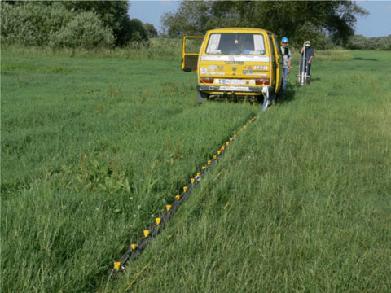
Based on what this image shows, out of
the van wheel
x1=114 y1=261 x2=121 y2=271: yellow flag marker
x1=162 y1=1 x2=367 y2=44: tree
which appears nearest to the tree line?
x1=162 y1=1 x2=367 y2=44: tree

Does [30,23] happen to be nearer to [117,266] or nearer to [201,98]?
[201,98]

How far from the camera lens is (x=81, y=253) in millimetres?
3455

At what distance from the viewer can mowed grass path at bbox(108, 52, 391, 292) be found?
3.22m

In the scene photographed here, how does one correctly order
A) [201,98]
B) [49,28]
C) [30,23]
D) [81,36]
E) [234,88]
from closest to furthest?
1. [234,88]
2. [201,98]
3. [81,36]
4. [30,23]
5. [49,28]

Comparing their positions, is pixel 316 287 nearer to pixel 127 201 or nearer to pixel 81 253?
pixel 81 253

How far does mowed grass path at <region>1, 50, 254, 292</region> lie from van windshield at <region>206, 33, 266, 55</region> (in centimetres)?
158

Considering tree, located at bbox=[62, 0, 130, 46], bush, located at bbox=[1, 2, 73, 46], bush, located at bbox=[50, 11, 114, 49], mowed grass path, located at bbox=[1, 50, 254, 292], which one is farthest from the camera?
tree, located at bbox=[62, 0, 130, 46]

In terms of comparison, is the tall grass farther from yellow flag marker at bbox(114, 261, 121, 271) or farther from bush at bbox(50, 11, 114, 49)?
yellow flag marker at bbox(114, 261, 121, 271)

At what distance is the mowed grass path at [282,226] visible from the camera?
3223mm

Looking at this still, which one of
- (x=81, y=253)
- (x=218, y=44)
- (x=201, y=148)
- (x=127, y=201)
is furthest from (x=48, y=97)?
(x=81, y=253)

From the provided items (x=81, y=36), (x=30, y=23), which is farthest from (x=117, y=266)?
(x=30, y=23)

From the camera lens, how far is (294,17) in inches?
1789

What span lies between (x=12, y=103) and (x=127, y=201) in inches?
295

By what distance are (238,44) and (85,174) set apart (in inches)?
322
